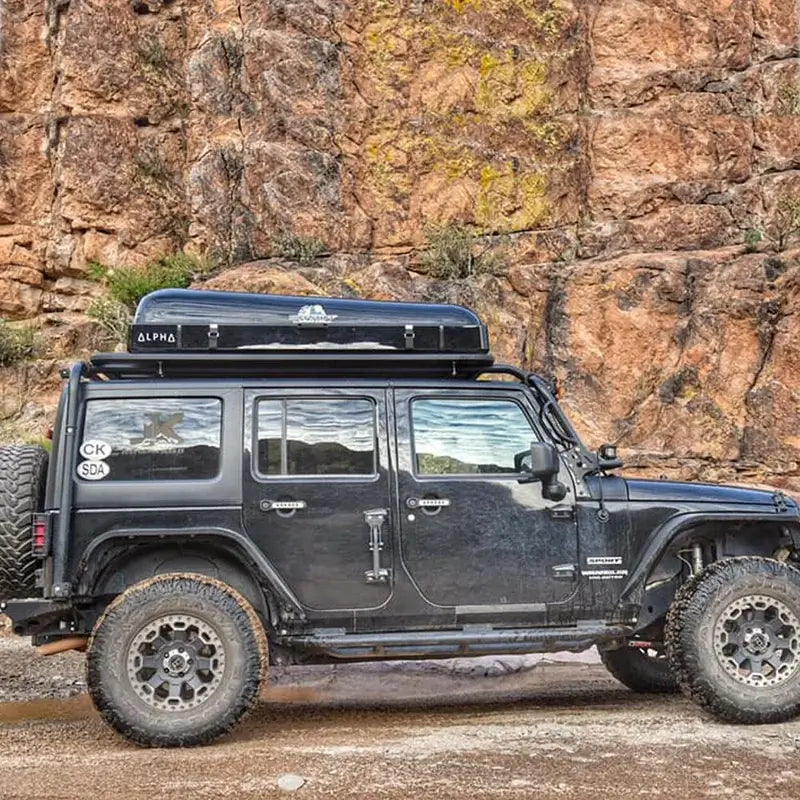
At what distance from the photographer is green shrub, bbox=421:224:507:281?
59.4ft

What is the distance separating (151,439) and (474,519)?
1.99m

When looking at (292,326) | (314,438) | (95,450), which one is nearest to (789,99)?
(292,326)

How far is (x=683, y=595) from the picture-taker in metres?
6.00

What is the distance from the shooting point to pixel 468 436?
6.18m

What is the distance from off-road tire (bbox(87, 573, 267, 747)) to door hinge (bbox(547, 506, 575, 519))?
1875 millimetres

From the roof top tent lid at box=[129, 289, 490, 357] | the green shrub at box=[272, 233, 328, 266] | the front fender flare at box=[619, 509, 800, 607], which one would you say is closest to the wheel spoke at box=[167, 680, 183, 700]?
the roof top tent lid at box=[129, 289, 490, 357]

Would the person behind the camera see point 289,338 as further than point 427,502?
Yes

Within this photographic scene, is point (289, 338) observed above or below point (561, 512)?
above

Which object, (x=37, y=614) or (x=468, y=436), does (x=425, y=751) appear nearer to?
(x=468, y=436)

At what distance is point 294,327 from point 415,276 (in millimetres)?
12306

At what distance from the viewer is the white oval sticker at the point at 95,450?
5805mm

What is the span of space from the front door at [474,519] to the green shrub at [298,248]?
41.6 feet

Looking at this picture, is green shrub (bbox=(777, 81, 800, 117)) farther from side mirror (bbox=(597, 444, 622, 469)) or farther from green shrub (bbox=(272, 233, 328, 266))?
side mirror (bbox=(597, 444, 622, 469))

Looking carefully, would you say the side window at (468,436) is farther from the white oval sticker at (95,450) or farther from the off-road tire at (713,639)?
the white oval sticker at (95,450)
